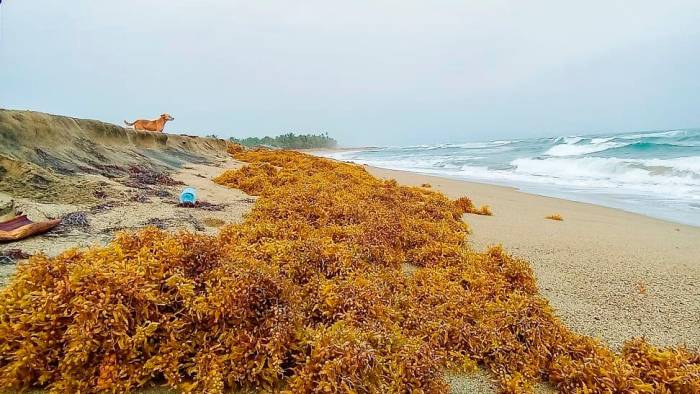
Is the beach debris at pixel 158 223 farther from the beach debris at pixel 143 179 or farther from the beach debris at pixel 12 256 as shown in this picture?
the beach debris at pixel 143 179

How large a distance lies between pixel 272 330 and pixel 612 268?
3.32 meters

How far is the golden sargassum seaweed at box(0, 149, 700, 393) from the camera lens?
1.37m

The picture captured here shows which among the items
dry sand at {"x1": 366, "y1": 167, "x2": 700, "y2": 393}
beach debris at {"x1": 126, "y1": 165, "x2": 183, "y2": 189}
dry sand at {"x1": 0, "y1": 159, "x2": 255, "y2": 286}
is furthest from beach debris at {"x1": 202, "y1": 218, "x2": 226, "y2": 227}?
dry sand at {"x1": 366, "y1": 167, "x2": 700, "y2": 393}

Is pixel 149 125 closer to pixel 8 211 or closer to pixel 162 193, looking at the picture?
pixel 162 193

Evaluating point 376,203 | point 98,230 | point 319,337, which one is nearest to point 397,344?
point 319,337

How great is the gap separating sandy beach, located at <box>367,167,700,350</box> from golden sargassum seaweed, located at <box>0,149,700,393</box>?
49cm

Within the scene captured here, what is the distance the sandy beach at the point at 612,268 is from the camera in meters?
2.38

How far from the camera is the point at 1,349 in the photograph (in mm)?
1345

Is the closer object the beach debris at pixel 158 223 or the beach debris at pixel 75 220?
the beach debris at pixel 75 220

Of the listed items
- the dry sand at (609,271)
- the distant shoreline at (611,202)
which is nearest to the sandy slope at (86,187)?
the dry sand at (609,271)

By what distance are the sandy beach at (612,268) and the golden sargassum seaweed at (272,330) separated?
49 cm

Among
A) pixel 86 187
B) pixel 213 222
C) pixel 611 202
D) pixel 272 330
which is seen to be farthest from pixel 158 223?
pixel 611 202

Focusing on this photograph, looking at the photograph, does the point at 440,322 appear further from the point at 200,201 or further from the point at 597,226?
the point at 597,226

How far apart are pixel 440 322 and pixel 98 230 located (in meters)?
2.62
